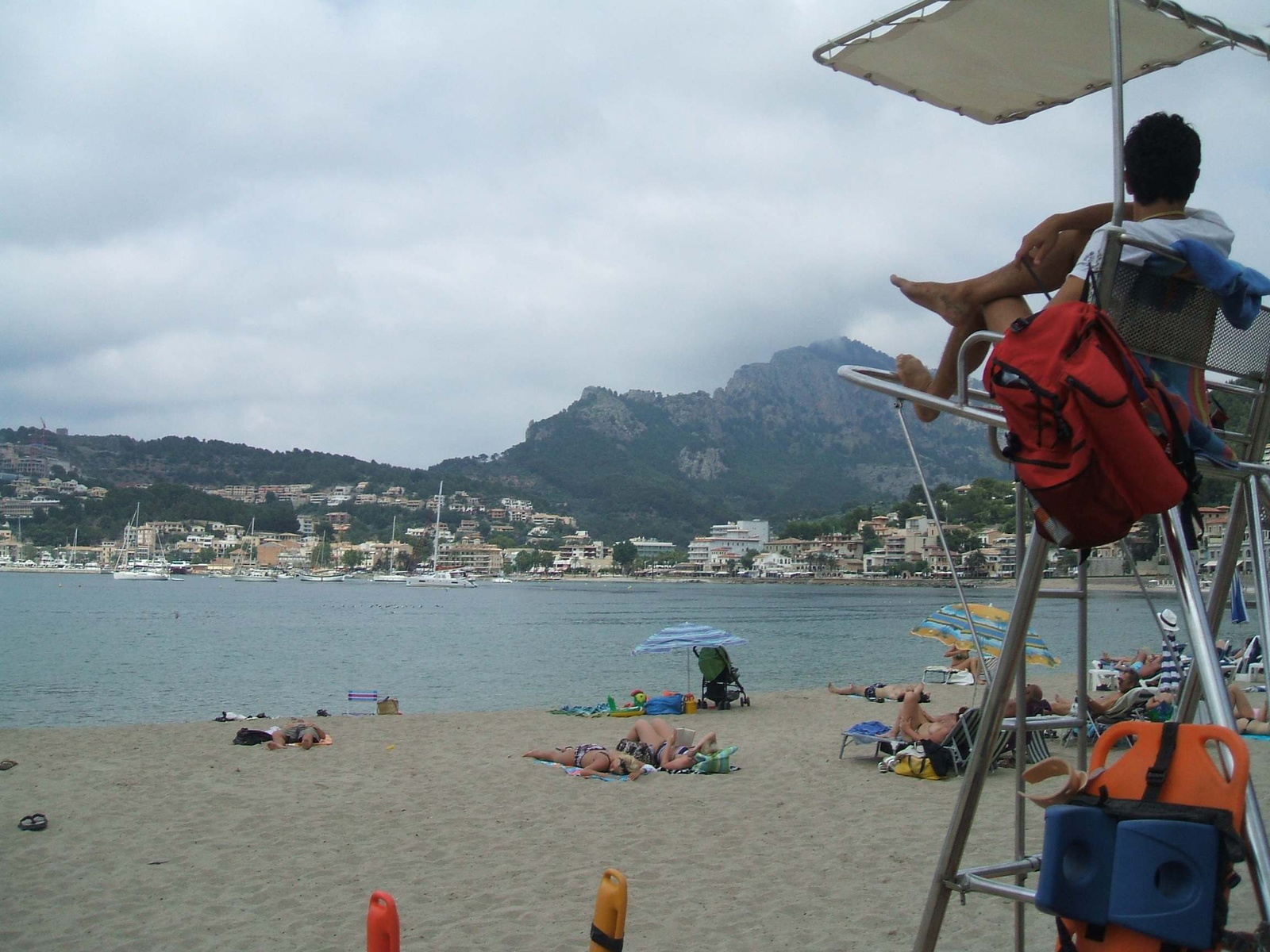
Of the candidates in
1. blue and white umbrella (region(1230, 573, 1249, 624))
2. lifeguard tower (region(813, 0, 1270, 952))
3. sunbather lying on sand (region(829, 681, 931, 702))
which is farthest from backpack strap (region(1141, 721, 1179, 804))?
sunbather lying on sand (region(829, 681, 931, 702))

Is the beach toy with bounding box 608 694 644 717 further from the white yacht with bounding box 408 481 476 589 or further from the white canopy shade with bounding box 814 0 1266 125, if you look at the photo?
the white yacht with bounding box 408 481 476 589

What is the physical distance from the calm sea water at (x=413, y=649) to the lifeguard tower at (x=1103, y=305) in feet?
68.8

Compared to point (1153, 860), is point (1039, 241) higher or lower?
higher

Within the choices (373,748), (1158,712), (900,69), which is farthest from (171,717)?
(900,69)

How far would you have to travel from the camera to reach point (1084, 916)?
6.65 ft

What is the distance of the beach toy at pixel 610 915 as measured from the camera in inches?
92.4

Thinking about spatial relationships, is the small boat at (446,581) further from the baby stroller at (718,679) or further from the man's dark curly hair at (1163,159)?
the man's dark curly hair at (1163,159)

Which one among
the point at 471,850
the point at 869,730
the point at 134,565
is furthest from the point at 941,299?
the point at 134,565

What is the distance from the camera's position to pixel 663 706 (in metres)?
17.4

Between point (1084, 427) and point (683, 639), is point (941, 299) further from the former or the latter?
point (683, 639)

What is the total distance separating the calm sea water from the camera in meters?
29.0

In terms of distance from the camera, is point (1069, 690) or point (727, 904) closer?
point (727, 904)

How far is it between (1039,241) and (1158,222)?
0.93 ft

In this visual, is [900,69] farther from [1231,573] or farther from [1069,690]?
[1069,690]
